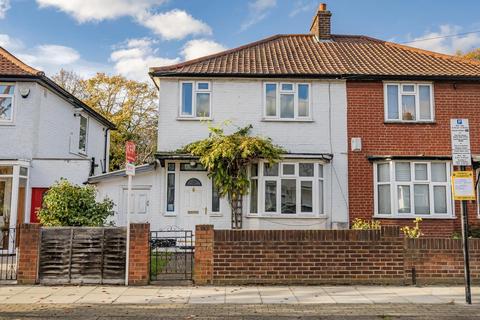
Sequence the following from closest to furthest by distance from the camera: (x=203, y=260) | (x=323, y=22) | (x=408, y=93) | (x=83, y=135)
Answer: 1. (x=203, y=260)
2. (x=408, y=93)
3. (x=323, y=22)
4. (x=83, y=135)

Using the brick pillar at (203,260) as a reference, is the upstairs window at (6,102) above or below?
above

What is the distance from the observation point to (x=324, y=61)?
17.4 meters

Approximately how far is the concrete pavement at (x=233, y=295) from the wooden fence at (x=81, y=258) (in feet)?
0.89

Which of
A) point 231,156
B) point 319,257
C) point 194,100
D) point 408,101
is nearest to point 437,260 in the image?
point 319,257

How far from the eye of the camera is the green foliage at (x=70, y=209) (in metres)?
10.3

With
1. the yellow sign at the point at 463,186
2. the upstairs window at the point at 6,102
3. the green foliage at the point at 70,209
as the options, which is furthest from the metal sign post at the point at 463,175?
the upstairs window at the point at 6,102

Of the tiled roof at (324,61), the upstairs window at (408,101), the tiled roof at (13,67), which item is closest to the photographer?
the tiled roof at (13,67)

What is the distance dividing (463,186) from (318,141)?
26.3 feet

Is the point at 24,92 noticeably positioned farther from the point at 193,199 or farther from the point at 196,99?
the point at 193,199

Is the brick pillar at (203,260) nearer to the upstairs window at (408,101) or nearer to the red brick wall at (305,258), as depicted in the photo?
the red brick wall at (305,258)

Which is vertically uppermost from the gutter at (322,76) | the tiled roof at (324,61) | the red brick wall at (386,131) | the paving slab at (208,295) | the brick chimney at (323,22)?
the brick chimney at (323,22)

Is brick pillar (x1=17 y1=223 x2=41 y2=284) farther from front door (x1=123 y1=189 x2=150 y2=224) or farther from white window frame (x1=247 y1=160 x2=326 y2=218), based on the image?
white window frame (x1=247 y1=160 x2=326 y2=218)

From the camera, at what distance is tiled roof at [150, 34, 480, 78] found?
16203mm

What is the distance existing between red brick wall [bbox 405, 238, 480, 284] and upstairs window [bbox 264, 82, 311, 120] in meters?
7.59
